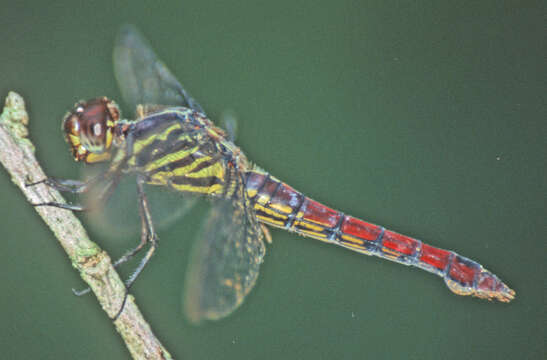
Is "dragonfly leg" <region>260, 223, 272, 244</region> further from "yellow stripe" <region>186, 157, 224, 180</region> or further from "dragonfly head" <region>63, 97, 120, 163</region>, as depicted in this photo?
"dragonfly head" <region>63, 97, 120, 163</region>

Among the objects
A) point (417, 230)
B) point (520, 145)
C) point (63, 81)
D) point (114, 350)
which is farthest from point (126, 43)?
point (520, 145)

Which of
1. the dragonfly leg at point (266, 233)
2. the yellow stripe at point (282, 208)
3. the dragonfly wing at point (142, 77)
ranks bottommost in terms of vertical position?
the dragonfly leg at point (266, 233)

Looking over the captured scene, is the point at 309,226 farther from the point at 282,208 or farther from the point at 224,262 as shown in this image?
the point at 224,262

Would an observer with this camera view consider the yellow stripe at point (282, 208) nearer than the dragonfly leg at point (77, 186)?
No

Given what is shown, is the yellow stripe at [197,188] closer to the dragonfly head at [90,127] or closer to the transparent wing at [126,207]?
the transparent wing at [126,207]

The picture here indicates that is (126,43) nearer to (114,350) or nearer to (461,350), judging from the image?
(114,350)

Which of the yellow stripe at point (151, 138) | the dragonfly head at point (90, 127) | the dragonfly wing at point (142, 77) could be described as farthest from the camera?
the dragonfly wing at point (142, 77)

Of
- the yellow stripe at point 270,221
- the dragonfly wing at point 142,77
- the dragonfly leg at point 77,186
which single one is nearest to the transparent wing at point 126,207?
the dragonfly leg at point 77,186

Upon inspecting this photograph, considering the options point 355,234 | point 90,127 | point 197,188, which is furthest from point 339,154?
point 90,127
